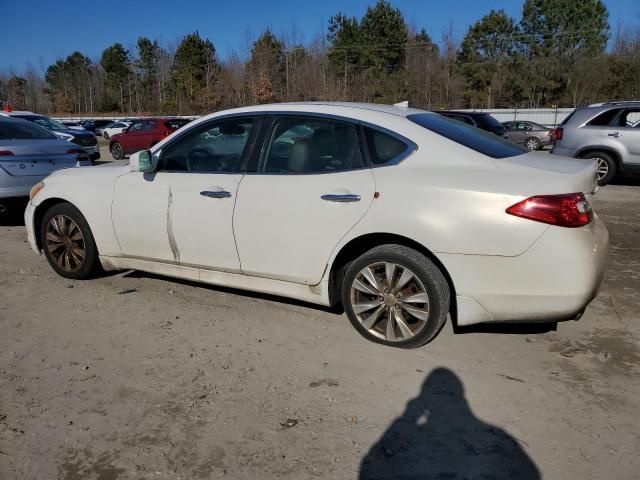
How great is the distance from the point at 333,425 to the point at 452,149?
188 cm

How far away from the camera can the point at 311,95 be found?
52188 mm

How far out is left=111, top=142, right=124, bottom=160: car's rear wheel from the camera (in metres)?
21.2

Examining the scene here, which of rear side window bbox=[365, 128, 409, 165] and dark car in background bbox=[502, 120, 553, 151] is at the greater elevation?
dark car in background bbox=[502, 120, 553, 151]

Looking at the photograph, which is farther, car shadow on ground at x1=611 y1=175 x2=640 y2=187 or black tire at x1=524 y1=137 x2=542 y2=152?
black tire at x1=524 y1=137 x2=542 y2=152

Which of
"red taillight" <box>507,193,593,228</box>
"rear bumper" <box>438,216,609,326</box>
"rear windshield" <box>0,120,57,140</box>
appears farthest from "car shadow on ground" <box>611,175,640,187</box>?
"rear windshield" <box>0,120,57,140</box>

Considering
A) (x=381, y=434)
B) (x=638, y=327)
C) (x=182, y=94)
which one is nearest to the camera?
(x=381, y=434)

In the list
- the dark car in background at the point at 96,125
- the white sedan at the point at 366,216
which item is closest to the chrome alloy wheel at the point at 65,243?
the white sedan at the point at 366,216

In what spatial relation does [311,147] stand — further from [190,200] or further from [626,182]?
[626,182]

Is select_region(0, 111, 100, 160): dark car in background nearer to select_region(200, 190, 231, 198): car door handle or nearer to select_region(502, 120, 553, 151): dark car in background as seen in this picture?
select_region(200, 190, 231, 198): car door handle

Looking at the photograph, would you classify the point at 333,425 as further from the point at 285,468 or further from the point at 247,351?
the point at 247,351

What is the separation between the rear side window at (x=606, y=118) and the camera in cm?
1118

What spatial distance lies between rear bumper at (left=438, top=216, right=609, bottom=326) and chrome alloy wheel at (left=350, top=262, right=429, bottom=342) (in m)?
0.27

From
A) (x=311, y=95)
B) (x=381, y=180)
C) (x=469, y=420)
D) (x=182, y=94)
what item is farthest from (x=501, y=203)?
(x=182, y=94)

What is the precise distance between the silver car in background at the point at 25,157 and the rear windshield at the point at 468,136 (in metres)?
4.86
